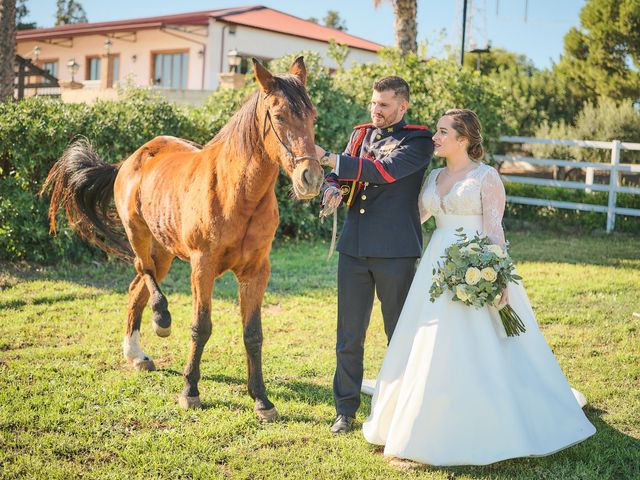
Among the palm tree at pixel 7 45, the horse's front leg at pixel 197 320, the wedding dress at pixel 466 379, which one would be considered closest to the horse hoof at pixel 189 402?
the horse's front leg at pixel 197 320

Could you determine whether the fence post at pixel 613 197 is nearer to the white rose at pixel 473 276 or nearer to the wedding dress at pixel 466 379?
the wedding dress at pixel 466 379

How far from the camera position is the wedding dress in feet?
12.5

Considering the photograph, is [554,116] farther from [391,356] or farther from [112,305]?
[391,356]

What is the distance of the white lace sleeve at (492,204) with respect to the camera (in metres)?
4.16

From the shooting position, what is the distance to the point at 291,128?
3.90 m

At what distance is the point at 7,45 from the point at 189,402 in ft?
29.3

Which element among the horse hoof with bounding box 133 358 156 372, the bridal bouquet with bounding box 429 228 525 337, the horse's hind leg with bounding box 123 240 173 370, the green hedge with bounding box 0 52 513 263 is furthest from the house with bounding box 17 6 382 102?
the bridal bouquet with bounding box 429 228 525 337

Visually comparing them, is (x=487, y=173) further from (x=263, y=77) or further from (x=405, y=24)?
(x=405, y=24)

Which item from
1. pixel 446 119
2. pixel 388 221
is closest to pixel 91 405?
pixel 388 221

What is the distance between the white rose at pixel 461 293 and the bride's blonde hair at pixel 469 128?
3.00 feet

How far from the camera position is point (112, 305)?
24.6 ft

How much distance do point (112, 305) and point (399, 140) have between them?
4510mm

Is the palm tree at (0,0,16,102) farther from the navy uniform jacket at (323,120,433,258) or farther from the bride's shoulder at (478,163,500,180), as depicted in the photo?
the bride's shoulder at (478,163,500,180)

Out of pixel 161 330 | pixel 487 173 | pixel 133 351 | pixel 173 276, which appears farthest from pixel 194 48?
pixel 487 173
